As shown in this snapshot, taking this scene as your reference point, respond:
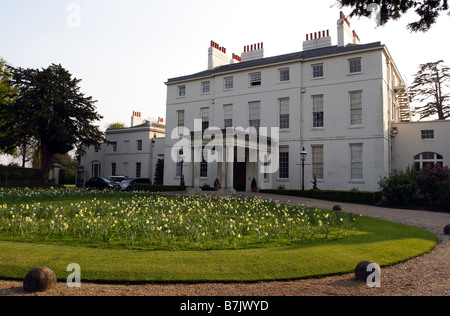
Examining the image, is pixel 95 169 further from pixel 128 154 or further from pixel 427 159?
pixel 427 159

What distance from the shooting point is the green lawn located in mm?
6637

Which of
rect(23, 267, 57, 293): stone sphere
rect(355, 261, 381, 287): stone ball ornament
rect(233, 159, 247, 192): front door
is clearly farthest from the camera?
rect(233, 159, 247, 192): front door

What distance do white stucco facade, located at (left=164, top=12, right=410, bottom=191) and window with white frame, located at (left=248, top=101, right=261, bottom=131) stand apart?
3.6 inches

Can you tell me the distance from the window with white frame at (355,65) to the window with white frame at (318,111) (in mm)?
3011

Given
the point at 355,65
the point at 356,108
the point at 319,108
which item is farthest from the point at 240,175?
the point at 355,65

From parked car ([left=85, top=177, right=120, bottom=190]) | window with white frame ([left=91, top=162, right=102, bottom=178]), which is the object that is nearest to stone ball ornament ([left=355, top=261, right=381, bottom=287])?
parked car ([left=85, top=177, right=120, bottom=190])

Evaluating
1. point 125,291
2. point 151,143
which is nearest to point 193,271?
point 125,291

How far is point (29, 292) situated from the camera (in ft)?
18.6

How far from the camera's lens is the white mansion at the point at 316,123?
84.3 ft

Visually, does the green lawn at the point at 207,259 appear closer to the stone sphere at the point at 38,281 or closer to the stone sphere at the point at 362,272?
the stone sphere at the point at 362,272

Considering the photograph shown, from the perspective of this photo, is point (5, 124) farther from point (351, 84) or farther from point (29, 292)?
point (29, 292)

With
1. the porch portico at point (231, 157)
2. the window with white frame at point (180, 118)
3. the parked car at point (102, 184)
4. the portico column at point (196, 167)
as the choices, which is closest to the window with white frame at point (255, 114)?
the porch portico at point (231, 157)

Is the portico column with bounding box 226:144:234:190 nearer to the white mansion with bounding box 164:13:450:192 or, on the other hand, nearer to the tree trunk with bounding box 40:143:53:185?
the white mansion with bounding box 164:13:450:192

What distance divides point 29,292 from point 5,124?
37211mm
